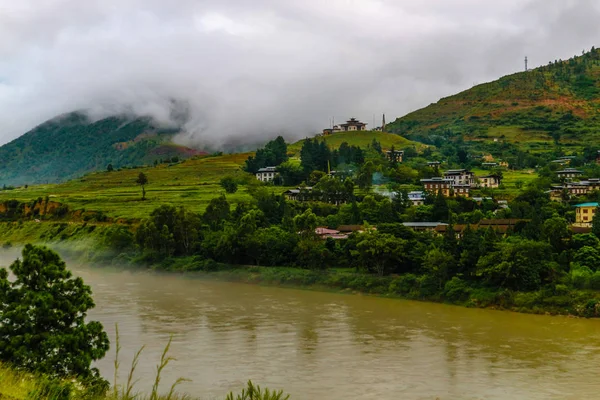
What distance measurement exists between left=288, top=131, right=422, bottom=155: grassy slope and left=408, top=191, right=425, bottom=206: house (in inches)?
1506

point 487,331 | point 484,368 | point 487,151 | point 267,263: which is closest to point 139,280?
point 267,263

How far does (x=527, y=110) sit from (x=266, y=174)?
5337cm

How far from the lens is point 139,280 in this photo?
43.7m

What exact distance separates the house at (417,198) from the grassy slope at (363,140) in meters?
38.2

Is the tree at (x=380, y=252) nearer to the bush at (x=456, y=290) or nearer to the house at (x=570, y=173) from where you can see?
the bush at (x=456, y=290)

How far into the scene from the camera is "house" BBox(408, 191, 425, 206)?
180 feet

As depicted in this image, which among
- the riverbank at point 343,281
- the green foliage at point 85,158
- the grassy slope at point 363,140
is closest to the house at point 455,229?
the riverbank at point 343,281

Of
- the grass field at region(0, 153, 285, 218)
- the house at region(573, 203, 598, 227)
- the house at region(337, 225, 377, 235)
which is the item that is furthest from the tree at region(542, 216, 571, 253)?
the grass field at region(0, 153, 285, 218)

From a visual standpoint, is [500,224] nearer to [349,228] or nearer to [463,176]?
[349,228]

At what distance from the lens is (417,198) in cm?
5547

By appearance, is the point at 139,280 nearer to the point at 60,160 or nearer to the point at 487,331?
the point at 487,331

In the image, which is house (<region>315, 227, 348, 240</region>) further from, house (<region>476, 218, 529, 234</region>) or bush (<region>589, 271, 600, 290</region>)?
bush (<region>589, 271, 600, 290</region>)

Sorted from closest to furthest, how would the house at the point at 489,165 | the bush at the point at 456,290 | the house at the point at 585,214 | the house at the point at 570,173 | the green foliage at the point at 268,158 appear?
the bush at the point at 456,290, the house at the point at 585,214, the house at the point at 570,173, the house at the point at 489,165, the green foliage at the point at 268,158

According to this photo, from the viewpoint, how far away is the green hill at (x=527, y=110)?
9600 cm
